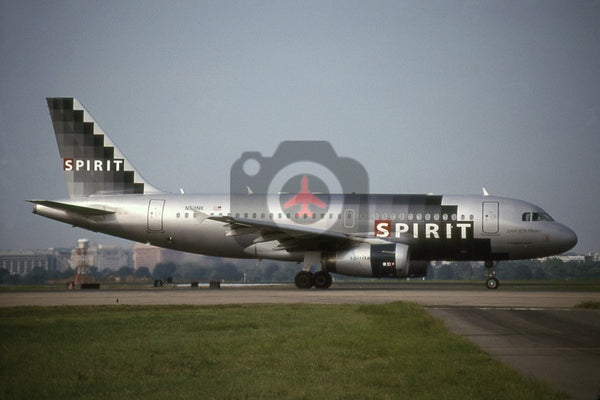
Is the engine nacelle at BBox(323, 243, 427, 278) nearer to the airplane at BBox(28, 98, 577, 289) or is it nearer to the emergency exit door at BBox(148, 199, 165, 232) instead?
the airplane at BBox(28, 98, 577, 289)

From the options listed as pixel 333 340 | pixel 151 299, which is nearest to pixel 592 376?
pixel 333 340

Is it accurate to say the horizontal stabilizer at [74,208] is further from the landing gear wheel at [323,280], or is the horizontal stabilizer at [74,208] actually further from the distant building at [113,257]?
the distant building at [113,257]

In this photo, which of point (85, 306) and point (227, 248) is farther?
point (227, 248)

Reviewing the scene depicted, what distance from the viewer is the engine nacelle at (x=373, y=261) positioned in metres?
27.5

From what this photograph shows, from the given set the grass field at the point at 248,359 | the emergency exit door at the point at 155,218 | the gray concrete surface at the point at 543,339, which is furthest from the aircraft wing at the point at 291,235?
the grass field at the point at 248,359

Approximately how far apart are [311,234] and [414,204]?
4.76 m

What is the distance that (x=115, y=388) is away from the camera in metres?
8.59

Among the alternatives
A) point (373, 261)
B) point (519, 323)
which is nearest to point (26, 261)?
point (373, 261)

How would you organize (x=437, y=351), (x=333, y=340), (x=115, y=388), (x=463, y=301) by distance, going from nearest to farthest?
(x=115, y=388) → (x=437, y=351) → (x=333, y=340) → (x=463, y=301)

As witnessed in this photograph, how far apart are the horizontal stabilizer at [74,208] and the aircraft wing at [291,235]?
6.70m

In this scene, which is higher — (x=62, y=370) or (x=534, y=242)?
(x=534, y=242)

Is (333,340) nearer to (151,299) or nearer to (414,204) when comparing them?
(151,299)

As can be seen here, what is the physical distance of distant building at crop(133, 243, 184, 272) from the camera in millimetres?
59906

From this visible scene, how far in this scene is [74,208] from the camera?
32312 mm
